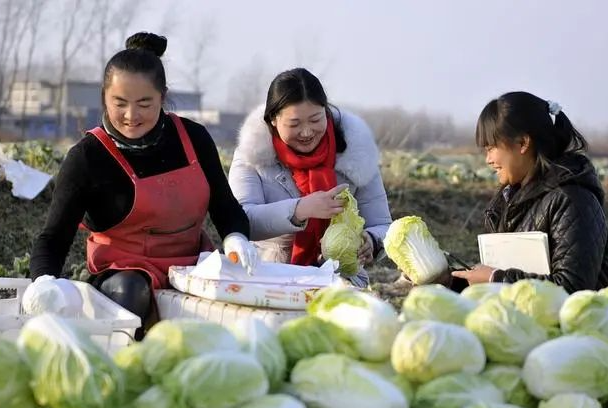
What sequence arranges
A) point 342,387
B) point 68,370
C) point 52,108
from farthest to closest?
point 52,108
point 342,387
point 68,370

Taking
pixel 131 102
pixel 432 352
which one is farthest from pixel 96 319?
pixel 432 352

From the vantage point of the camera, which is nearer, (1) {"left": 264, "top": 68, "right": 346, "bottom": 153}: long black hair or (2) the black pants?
(2) the black pants

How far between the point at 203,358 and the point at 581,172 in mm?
2363

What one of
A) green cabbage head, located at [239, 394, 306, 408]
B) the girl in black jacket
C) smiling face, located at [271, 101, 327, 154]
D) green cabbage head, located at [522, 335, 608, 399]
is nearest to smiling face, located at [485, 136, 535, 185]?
the girl in black jacket

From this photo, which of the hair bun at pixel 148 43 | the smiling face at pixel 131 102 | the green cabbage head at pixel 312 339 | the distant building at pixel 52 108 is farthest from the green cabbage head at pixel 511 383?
the distant building at pixel 52 108

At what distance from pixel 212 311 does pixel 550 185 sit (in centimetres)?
136

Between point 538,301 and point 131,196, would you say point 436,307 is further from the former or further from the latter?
point 131,196

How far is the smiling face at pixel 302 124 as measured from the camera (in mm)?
4205

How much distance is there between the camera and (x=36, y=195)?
912cm

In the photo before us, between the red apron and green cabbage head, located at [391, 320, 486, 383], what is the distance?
1.91 m

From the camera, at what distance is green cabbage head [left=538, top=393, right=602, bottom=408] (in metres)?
1.99

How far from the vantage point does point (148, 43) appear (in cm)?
416

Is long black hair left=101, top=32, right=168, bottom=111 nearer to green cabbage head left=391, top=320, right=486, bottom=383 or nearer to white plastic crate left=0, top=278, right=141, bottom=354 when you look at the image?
white plastic crate left=0, top=278, right=141, bottom=354

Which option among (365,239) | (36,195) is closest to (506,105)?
(365,239)
